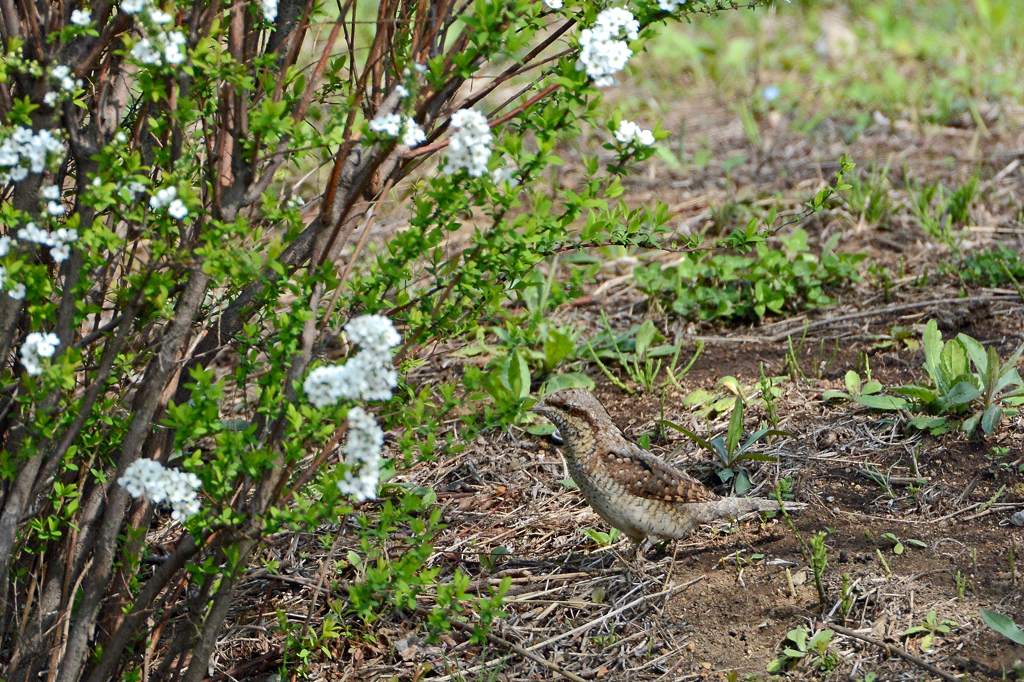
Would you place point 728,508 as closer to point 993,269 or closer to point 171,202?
point 993,269

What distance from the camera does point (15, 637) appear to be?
3666 millimetres

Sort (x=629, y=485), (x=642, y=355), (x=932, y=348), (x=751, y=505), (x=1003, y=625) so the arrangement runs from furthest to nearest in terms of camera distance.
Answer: (x=642, y=355), (x=932, y=348), (x=751, y=505), (x=629, y=485), (x=1003, y=625)

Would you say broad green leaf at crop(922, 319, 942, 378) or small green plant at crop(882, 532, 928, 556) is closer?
small green plant at crop(882, 532, 928, 556)

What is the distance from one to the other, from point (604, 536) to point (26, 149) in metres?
2.51

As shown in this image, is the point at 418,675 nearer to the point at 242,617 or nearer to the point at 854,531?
the point at 242,617

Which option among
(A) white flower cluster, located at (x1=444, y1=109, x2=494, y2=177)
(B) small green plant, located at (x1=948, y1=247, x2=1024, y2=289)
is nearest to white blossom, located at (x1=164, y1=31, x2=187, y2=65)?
(A) white flower cluster, located at (x1=444, y1=109, x2=494, y2=177)

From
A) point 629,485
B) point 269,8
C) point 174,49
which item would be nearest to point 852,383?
point 629,485

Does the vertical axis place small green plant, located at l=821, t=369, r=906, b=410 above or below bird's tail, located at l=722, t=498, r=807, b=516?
above

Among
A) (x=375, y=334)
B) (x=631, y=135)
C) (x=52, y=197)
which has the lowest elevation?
(x=375, y=334)

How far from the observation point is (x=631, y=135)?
3.09 metres

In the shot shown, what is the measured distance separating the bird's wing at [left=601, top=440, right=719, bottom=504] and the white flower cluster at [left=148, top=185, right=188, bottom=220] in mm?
1917

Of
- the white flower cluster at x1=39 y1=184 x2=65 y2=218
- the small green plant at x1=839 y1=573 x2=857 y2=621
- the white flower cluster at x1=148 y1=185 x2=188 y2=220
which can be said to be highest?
the white flower cluster at x1=39 y1=184 x2=65 y2=218

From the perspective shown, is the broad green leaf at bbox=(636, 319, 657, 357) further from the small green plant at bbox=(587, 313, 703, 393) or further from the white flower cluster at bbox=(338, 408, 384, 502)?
the white flower cluster at bbox=(338, 408, 384, 502)

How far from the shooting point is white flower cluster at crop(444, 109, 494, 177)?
284 centimetres
